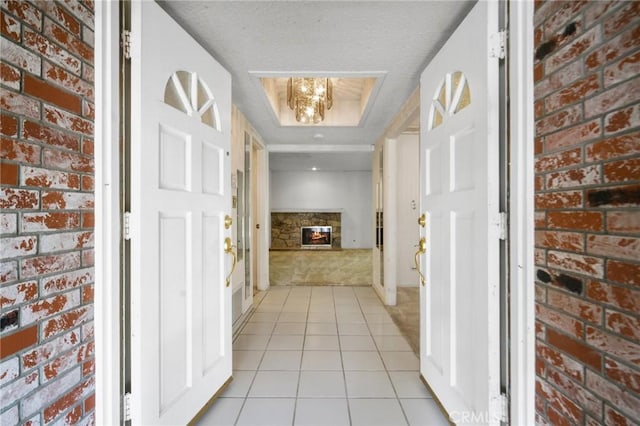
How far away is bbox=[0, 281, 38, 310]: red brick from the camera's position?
792mm

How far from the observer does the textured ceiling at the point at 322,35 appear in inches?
56.6

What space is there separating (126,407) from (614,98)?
194cm

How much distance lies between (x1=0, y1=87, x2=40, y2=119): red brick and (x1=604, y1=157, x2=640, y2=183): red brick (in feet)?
5.39

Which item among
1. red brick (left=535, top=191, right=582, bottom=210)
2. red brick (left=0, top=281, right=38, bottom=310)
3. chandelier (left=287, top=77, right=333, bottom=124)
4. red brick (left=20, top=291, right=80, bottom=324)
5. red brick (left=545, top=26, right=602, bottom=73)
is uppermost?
chandelier (left=287, top=77, right=333, bottom=124)

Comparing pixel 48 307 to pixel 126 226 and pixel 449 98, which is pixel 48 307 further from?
pixel 449 98

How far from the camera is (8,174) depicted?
797 millimetres

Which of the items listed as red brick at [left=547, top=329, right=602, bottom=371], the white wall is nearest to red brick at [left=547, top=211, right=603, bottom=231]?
red brick at [left=547, top=329, right=602, bottom=371]

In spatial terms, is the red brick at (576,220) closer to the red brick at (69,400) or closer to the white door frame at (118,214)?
the white door frame at (118,214)

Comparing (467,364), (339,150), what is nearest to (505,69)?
(467,364)

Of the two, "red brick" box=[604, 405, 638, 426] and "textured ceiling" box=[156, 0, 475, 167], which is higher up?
"textured ceiling" box=[156, 0, 475, 167]

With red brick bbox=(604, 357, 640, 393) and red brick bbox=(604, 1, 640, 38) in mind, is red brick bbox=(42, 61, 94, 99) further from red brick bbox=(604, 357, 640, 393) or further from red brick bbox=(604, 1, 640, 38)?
red brick bbox=(604, 357, 640, 393)

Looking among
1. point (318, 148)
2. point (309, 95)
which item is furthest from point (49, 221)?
point (318, 148)

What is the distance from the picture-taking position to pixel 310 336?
261cm

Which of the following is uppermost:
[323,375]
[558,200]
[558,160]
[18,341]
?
[558,160]
